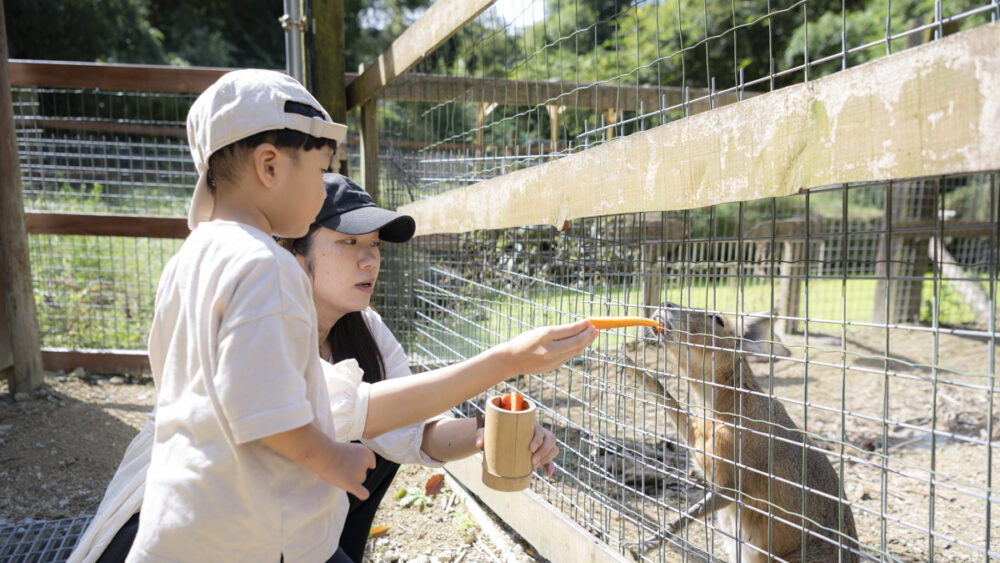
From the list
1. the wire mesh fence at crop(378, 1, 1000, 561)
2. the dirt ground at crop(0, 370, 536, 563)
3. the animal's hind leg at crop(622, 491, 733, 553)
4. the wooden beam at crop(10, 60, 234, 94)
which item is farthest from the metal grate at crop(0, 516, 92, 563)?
the wooden beam at crop(10, 60, 234, 94)

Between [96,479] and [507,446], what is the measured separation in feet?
9.43

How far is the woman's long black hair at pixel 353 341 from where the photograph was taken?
2271 millimetres

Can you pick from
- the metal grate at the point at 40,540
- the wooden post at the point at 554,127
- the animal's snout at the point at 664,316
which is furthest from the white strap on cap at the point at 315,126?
the metal grate at the point at 40,540

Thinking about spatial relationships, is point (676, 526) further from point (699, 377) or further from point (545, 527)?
point (699, 377)

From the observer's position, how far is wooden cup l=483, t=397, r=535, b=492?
5.60 ft

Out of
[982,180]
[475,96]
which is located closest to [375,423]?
[475,96]

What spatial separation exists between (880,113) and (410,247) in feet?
10.9

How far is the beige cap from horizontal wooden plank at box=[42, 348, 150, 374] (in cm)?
432

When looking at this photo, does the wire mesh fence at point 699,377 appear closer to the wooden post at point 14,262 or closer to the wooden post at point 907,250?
the wooden post at point 907,250

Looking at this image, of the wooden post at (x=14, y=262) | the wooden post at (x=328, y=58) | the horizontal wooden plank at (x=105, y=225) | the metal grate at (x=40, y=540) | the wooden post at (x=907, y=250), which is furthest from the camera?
the wooden post at (x=907, y=250)

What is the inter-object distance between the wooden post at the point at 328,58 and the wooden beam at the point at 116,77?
1.27 meters

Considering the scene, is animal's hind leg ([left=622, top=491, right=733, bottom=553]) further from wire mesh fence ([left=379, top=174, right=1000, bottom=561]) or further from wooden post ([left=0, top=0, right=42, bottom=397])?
wooden post ([left=0, top=0, right=42, bottom=397])

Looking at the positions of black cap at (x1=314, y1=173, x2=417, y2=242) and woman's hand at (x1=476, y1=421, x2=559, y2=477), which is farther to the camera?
black cap at (x1=314, y1=173, x2=417, y2=242)

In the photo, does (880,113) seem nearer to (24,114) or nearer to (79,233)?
(79,233)
